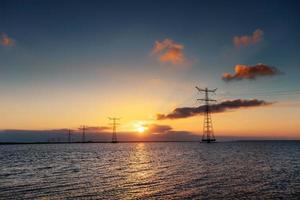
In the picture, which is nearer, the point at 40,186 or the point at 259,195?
the point at 259,195

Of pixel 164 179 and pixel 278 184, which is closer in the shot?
pixel 278 184

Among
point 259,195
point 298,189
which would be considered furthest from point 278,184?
point 259,195

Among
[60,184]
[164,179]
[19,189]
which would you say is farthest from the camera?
[164,179]

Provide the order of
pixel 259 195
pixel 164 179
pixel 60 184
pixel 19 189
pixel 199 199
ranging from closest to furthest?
1. pixel 199 199
2. pixel 259 195
3. pixel 19 189
4. pixel 60 184
5. pixel 164 179

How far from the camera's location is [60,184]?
137 feet

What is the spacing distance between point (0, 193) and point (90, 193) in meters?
9.65

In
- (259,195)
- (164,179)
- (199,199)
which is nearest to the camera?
(199,199)

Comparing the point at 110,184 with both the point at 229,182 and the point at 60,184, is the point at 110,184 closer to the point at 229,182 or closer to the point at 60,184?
the point at 60,184

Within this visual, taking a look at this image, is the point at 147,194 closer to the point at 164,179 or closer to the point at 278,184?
the point at 164,179

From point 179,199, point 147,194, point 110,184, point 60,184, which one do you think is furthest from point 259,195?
point 60,184

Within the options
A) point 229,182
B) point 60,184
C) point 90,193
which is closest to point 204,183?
point 229,182

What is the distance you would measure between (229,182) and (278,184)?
627 centimetres

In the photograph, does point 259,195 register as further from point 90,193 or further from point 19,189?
point 19,189

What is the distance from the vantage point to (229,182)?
43.4 metres
